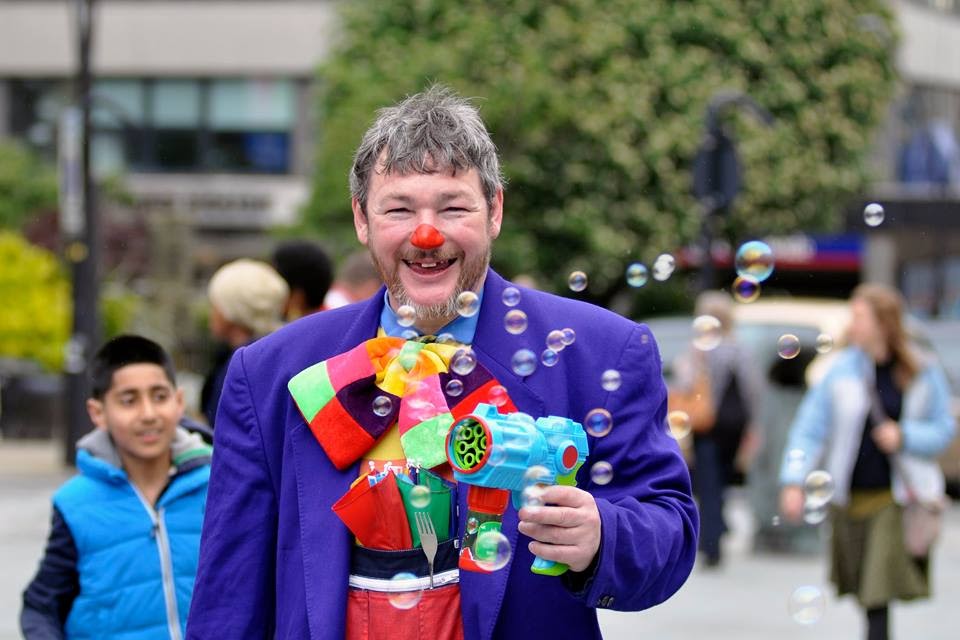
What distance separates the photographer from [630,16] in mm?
22266

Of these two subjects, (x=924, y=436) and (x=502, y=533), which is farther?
(x=924, y=436)

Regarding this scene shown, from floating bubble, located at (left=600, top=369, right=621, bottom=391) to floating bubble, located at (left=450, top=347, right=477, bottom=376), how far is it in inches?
8.8

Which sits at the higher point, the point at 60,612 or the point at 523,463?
the point at 523,463

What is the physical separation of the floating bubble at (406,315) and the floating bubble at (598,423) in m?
0.34

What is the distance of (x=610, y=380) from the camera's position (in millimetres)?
2705

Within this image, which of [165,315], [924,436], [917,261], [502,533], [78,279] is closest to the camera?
[502,533]

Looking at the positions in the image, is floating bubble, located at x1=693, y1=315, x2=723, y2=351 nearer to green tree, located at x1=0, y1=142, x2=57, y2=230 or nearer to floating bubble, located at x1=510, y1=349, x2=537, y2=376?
floating bubble, located at x1=510, y1=349, x2=537, y2=376

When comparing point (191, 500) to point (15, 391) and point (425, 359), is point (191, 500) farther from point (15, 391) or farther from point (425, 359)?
point (15, 391)

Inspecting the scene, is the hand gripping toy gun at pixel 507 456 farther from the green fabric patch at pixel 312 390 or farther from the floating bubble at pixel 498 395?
the green fabric patch at pixel 312 390

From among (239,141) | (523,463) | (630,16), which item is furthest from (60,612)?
(239,141)

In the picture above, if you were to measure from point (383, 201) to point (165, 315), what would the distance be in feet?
99.5

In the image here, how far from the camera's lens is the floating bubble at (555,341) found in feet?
9.00

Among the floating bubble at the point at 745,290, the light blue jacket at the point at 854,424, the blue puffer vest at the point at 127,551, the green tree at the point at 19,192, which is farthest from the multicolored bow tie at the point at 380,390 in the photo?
the green tree at the point at 19,192

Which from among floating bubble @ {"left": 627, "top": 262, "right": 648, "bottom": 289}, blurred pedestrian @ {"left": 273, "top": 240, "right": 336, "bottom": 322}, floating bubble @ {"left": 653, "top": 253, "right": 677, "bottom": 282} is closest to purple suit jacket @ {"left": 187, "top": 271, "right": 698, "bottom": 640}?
floating bubble @ {"left": 653, "top": 253, "right": 677, "bottom": 282}
